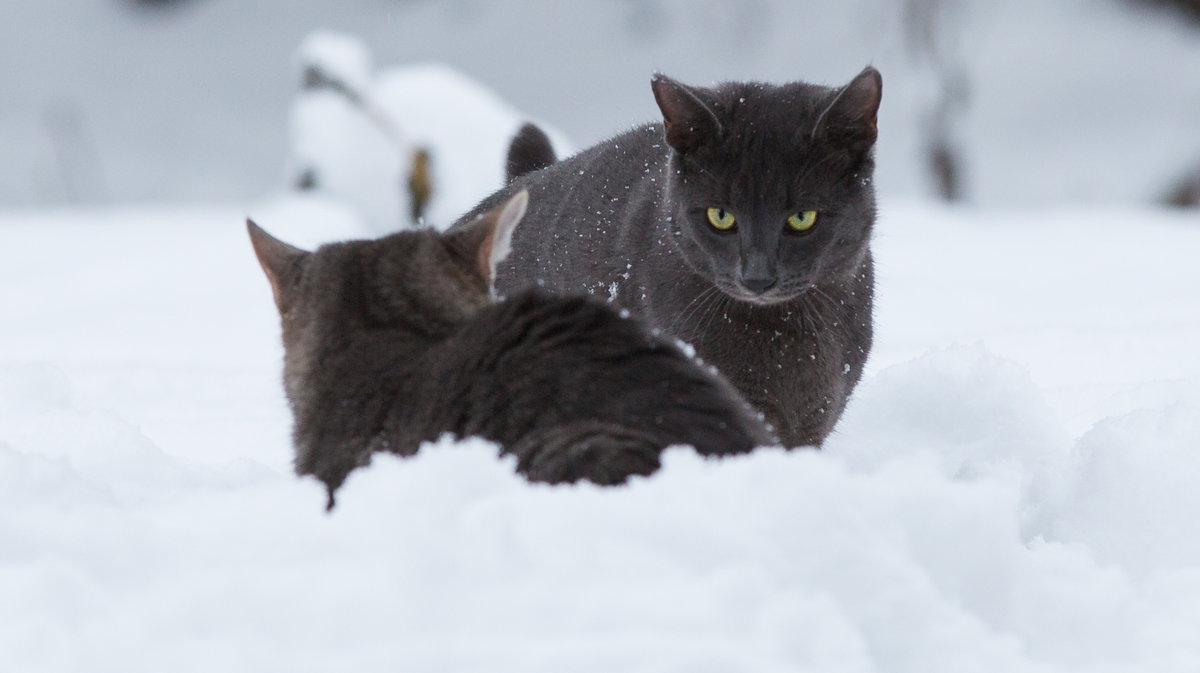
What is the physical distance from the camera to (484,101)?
937cm

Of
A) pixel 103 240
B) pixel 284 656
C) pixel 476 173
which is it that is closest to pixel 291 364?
pixel 284 656

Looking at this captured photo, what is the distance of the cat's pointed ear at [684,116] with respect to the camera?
322cm

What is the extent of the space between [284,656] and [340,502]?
38cm

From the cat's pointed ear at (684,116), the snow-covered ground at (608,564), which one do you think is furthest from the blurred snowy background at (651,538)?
the cat's pointed ear at (684,116)

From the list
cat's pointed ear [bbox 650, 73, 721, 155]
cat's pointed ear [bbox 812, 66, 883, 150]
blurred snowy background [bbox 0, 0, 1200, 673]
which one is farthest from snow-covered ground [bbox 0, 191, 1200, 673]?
cat's pointed ear [bbox 650, 73, 721, 155]

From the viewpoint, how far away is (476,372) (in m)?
2.21

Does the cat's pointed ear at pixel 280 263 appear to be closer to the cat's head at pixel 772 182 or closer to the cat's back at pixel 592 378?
the cat's back at pixel 592 378

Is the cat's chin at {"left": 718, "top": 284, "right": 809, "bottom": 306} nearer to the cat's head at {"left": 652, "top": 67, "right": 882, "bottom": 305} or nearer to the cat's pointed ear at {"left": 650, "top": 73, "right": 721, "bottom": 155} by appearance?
→ the cat's head at {"left": 652, "top": 67, "right": 882, "bottom": 305}

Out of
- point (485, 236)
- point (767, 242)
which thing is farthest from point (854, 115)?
point (485, 236)

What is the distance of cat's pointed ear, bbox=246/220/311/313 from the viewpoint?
2688mm

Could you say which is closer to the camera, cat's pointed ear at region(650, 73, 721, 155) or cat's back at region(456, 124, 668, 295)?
cat's pointed ear at region(650, 73, 721, 155)

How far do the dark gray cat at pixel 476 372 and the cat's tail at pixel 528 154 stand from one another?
1944 mm

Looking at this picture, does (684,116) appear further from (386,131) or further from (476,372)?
(386,131)

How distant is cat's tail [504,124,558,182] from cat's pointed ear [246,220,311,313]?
74.5 inches
